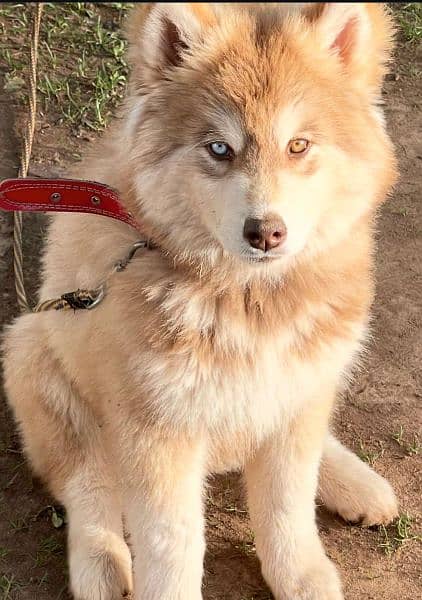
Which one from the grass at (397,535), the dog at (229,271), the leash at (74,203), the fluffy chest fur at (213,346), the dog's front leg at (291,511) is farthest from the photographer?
the grass at (397,535)

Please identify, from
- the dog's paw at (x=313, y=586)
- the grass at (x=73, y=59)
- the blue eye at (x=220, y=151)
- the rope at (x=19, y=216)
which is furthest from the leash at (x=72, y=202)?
the grass at (x=73, y=59)

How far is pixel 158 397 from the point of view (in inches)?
111

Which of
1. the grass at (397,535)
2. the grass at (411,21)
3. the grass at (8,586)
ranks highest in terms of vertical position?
the grass at (411,21)

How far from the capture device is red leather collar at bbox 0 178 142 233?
9.84 feet

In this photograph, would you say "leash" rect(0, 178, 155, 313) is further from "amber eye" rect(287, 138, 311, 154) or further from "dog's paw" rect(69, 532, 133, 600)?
A: "dog's paw" rect(69, 532, 133, 600)

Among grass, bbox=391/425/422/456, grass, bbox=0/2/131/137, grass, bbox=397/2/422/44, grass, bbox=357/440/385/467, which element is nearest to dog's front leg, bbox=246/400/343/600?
grass, bbox=357/440/385/467

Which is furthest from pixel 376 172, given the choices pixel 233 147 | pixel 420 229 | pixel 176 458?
pixel 420 229

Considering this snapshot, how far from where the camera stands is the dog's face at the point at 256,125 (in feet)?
8.50

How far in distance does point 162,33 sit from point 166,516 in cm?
160

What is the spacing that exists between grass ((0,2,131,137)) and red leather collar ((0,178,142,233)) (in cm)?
243

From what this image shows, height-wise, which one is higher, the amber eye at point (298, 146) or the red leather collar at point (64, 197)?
the amber eye at point (298, 146)

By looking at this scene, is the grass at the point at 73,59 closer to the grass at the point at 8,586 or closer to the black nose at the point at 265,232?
the grass at the point at 8,586

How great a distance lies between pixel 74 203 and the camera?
3072 mm

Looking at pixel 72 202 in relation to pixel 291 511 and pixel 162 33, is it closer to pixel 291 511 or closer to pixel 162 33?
pixel 162 33
